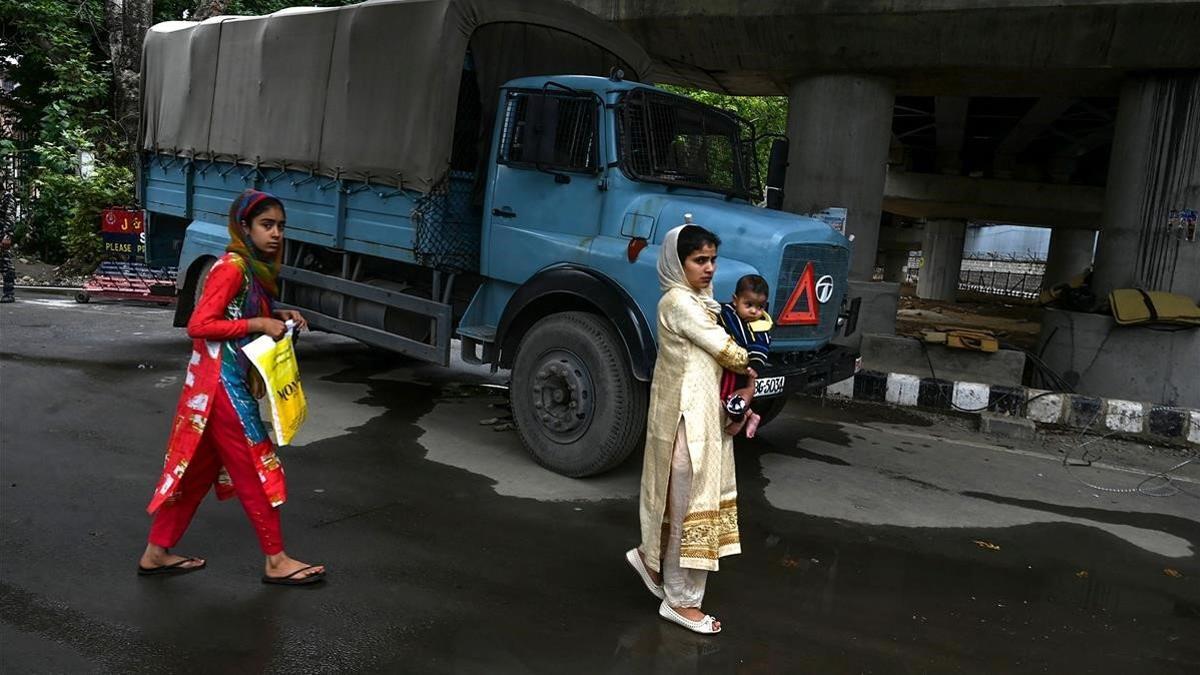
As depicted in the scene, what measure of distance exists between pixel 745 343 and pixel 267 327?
1966 mm

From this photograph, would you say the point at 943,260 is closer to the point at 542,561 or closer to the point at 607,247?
the point at 607,247

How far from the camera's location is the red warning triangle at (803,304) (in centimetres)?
539

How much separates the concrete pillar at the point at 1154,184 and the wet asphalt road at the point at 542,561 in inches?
106

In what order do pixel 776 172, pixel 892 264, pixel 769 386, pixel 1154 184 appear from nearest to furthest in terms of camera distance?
pixel 769 386 → pixel 776 172 → pixel 1154 184 → pixel 892 264

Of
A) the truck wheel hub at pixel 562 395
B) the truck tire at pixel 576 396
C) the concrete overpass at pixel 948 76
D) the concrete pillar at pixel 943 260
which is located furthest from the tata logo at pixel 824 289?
the concrete pillar at pixel 943 260

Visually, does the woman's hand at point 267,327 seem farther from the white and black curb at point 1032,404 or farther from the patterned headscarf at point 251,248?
the white and black curb at point 1032,404

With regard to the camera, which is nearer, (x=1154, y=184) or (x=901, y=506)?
(x=901, y=506)

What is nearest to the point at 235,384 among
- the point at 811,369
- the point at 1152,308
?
the point at 811,369

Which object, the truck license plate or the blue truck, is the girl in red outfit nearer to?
the blue truck

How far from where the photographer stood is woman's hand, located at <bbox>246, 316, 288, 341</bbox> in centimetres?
342

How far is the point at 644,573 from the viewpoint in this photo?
3.80 meters

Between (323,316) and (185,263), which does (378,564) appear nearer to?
(323,316)

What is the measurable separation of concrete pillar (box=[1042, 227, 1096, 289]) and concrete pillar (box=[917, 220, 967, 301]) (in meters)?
2.85

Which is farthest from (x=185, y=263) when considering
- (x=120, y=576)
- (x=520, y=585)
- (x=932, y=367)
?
(x=932, y=367)
